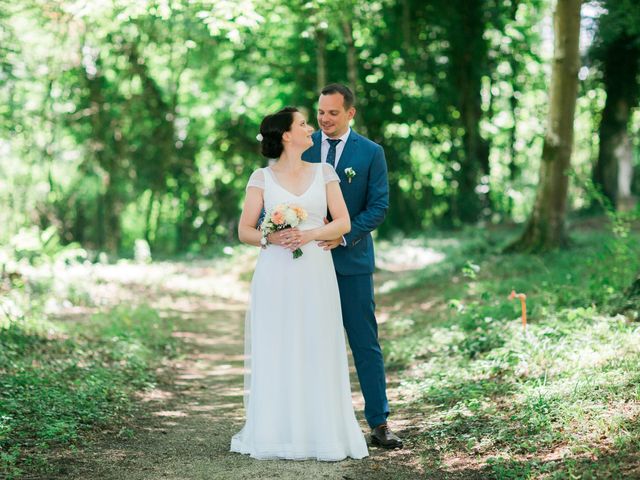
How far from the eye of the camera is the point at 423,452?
5.68 m

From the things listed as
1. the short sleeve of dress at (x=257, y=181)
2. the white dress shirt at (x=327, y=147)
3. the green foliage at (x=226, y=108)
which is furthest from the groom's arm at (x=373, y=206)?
the green foliage at (x=226, y=108)

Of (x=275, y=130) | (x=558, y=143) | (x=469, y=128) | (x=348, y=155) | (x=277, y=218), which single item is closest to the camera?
(x=277, y=218)

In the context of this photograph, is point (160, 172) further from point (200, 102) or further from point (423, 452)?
point (423, 452)

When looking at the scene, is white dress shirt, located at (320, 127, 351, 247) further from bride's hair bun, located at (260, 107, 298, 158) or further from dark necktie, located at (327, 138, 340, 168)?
bride's hair bun, located at (260, 107, 298, 158)

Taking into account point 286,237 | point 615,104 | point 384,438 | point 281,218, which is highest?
point 615,104

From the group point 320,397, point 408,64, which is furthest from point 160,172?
point 320,397

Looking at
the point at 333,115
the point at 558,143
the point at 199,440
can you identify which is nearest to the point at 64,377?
the point at 199,440

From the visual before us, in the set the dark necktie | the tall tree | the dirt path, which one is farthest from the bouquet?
the tall tree

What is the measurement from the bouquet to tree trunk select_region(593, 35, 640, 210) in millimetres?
17443

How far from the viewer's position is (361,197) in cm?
602

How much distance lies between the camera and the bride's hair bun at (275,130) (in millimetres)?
5664

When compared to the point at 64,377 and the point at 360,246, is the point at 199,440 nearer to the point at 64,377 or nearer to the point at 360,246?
the point at 64,377

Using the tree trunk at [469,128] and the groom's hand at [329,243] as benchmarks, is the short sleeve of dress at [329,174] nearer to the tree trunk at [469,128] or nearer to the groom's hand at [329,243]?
the groom's hand at [329,243]

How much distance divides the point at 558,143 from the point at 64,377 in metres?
9.44
